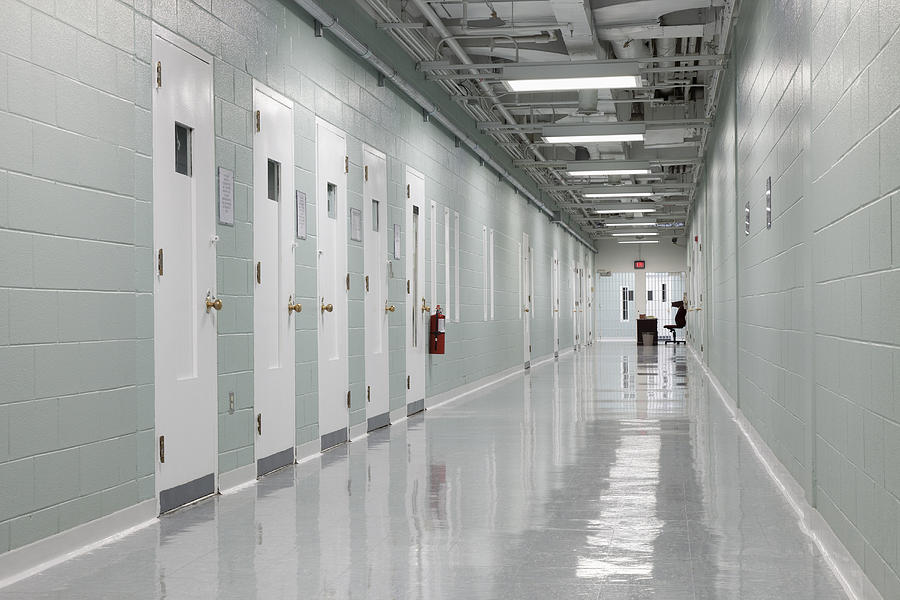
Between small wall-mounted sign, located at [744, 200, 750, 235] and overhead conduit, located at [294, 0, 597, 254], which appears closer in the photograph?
overhead conduit, located at [294, 0, 597, 254]

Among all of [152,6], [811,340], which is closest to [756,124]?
[811,340]

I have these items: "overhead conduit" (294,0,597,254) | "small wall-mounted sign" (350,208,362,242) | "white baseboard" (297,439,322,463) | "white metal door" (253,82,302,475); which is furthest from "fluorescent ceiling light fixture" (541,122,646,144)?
"white baseboard" (297,439,322,463)

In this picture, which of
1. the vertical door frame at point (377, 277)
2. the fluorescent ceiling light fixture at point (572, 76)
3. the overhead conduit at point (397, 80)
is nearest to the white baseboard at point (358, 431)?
the vertical door frame at point (377, 277)

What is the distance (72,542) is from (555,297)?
63.8ft

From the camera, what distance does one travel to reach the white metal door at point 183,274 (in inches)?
189

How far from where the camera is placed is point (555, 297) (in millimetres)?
23000

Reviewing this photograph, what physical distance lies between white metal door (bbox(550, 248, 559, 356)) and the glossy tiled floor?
578 inches

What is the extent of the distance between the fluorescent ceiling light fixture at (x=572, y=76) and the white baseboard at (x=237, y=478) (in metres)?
4.55

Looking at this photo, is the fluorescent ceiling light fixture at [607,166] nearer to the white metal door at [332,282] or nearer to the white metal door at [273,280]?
the white metal door at [332,282]

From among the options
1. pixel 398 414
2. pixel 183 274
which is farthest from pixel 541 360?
pixel 183 274

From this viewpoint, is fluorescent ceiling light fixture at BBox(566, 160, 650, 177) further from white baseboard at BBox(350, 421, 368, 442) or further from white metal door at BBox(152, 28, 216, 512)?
white metal door at BBox(152, 28, 216, 512)

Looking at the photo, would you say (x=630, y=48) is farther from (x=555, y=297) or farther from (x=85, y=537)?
(x=555, y=297)

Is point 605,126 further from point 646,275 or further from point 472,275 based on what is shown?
point 646,275

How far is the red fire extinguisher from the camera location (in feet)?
34.9
